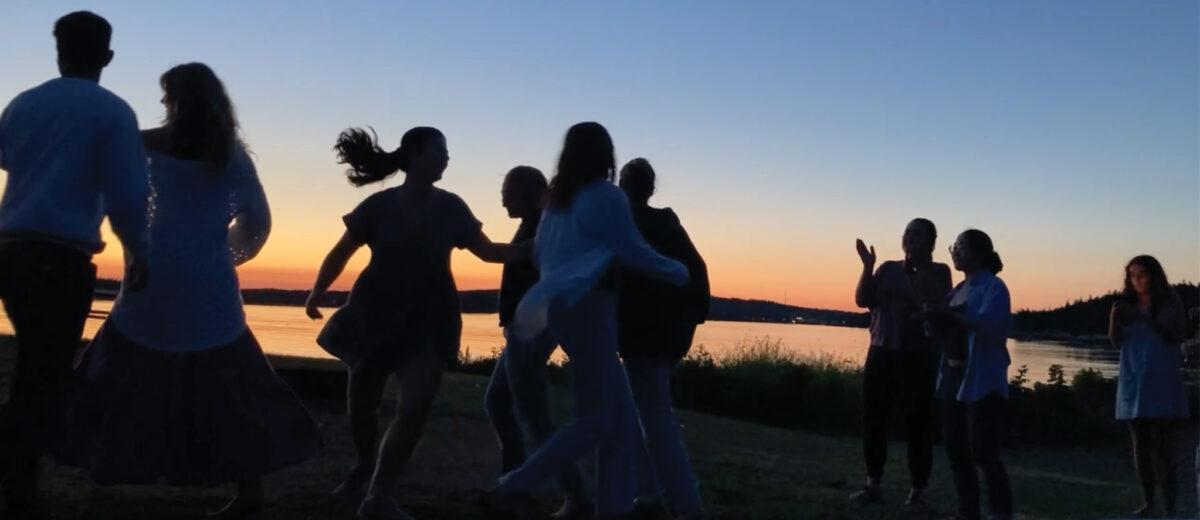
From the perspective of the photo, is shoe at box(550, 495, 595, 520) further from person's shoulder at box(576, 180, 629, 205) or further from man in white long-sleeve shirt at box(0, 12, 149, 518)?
man in white long-sleeve shirt at box(0, 12, 149, 518)

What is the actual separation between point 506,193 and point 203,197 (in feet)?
5.94

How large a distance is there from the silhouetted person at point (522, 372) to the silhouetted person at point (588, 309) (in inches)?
10.9

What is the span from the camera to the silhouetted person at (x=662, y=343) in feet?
20.0

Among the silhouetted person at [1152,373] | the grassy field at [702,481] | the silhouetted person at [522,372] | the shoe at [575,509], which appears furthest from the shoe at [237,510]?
the silhouetted person at [1152,373]

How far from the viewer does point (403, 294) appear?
5867mm

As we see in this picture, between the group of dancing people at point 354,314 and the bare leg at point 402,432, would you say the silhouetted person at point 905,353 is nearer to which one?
the group of dancing people at point 354,314

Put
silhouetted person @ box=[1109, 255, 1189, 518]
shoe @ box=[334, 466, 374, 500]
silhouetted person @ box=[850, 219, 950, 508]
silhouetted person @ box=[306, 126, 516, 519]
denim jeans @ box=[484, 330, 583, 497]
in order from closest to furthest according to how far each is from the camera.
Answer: silhouetted person @ box=[306, 126, 516, 519] → denim jeans @ box=[484, 330, 583, 497] → shoe @ box=[334, 466, 374, 500] → silhouetted person @ box=[850, 219, 950, 508] → silhouetted person @ box=[1109, 255, 1189, 518]

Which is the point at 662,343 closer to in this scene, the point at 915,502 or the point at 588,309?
the point at 588,309

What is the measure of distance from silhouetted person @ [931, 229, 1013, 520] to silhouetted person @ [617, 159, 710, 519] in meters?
1.41

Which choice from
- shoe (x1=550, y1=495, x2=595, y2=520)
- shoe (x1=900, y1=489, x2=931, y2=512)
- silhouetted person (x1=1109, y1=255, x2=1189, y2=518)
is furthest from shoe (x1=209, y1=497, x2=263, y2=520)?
silhouetted person (x1=1109, y1=255, x2=1189, y2=518)

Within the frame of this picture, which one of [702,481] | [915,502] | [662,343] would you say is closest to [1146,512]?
[915,502]

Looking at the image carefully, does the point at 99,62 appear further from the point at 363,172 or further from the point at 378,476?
the point at 378,476

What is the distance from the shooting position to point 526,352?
5.90m

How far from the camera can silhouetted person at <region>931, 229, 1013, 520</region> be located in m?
6.61
